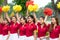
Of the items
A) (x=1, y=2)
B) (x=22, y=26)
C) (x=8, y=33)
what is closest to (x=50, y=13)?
(x=22, y=26)

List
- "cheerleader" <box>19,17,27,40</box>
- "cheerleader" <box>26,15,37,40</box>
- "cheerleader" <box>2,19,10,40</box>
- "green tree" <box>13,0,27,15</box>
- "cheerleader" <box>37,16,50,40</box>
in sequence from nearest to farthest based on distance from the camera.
→ "cheerleader" <box>37,16,50,40</box>
"cheerleader" <box>26,15,37,40</box>
"cheerleader" <box>19,17,27,40</box>
"cheerleader" <box>2,19,10,40</box>
"green tree" <box>13,0,27,15</box>

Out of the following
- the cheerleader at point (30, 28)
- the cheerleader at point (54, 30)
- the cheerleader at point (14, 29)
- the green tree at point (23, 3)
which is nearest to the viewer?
the cheerleader at point (54, 30)

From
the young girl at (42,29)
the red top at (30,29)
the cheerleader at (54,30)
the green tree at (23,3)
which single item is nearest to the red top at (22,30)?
the red top at (30,29)

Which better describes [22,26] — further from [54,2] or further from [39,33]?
[54,2]

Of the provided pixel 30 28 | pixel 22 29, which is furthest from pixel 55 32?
pixel 22 29

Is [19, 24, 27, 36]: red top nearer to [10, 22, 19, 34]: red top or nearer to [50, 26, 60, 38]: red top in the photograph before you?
[10, 22, 19, 34]: red top

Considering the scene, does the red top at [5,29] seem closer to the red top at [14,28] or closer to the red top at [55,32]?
the red top at [14,28]

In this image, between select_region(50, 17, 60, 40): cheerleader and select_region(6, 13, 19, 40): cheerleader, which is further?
select_region(6, 13, 19, 40): cheerleader

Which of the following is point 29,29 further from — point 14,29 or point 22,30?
point 14,29

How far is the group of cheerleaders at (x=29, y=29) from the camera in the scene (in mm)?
5733

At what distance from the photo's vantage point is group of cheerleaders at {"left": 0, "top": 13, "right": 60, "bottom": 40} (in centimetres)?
573

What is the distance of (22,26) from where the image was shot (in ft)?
21.7

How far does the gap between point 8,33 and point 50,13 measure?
4.41 feet

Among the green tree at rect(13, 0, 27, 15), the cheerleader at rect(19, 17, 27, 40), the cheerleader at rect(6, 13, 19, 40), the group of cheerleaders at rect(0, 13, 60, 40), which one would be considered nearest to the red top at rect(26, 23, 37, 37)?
the group of cheerleaders at rect(0, 13, 60, 40)
